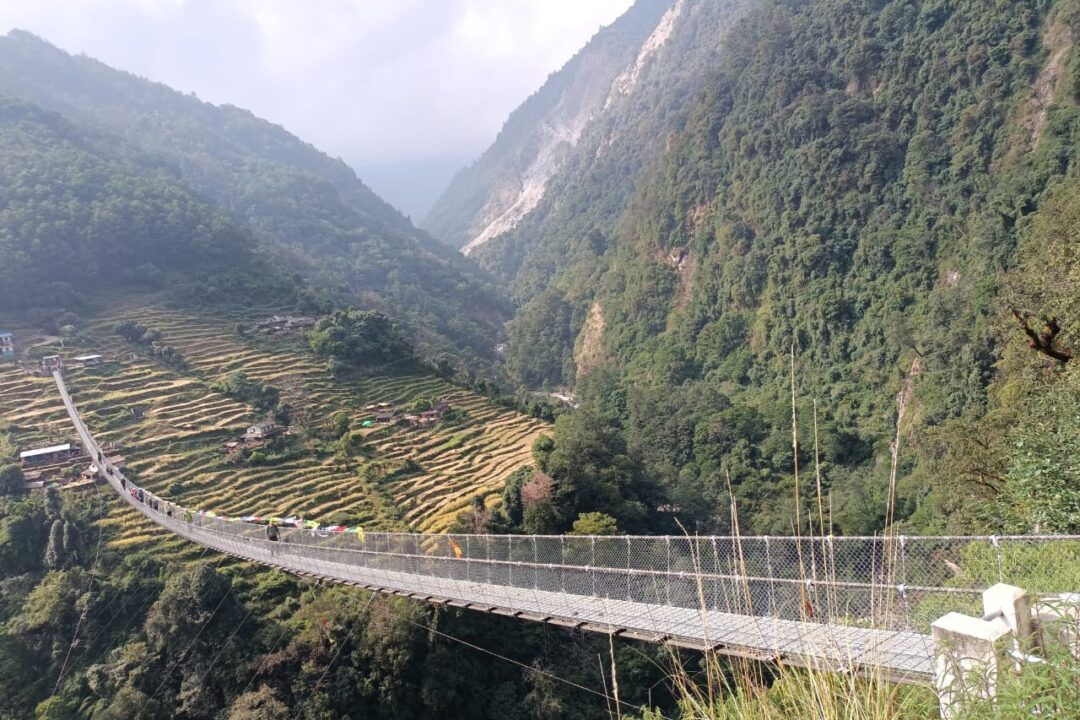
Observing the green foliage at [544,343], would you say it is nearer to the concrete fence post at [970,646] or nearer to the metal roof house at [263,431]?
the metal roof house at [263,431]

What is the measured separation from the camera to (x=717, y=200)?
43.9 m

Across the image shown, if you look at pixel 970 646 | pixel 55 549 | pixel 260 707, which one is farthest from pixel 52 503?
pixel 970 646

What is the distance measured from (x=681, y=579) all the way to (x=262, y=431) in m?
16.9

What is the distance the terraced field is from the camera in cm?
1808

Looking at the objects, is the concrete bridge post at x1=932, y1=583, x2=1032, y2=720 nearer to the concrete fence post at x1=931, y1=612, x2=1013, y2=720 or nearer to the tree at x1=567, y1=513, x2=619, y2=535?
the concrete fence post at x1=931, y1=612, x2=1013, y2=720

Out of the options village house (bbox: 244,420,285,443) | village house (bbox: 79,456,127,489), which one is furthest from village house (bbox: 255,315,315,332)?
village house (bbox: 79,456,127,489)

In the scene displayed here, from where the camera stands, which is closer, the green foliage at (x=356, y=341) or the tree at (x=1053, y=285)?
the tree at (x=1053, y=285)

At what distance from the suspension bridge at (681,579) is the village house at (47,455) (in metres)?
8.77

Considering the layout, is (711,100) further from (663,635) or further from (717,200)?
(663,635)

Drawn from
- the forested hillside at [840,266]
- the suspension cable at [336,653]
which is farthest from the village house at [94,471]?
the forested hillside at [840,266]

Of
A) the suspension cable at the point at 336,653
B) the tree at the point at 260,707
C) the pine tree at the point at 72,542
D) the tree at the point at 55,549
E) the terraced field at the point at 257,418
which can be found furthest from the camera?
the terraced field at the point at 257,418

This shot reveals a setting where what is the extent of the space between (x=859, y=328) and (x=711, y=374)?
857 centimetres

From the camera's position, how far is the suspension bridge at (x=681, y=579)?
4.92m

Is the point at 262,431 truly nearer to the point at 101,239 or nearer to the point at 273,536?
the point at 273,536
